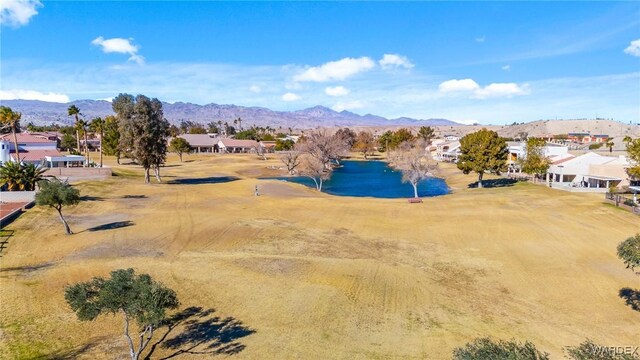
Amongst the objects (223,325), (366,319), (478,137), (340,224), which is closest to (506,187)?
(478,137)

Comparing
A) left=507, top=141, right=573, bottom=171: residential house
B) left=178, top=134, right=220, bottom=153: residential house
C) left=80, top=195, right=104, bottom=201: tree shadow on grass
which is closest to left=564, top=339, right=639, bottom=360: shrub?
left=80, top=195, right=104, bottom=201: tree shadow on grass

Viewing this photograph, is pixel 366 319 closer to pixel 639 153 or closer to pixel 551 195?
pixel 551 195

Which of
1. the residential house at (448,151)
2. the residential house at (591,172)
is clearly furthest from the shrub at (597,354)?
the residential house at (448,151)

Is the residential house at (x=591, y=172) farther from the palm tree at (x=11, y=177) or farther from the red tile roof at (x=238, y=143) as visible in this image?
the red tile roof at (x=238, y=143)

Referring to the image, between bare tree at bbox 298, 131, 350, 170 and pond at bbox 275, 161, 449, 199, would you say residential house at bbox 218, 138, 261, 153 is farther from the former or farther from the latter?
pond at bbox 275, 161, 449, 199

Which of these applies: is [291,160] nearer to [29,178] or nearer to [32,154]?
[32,154]
